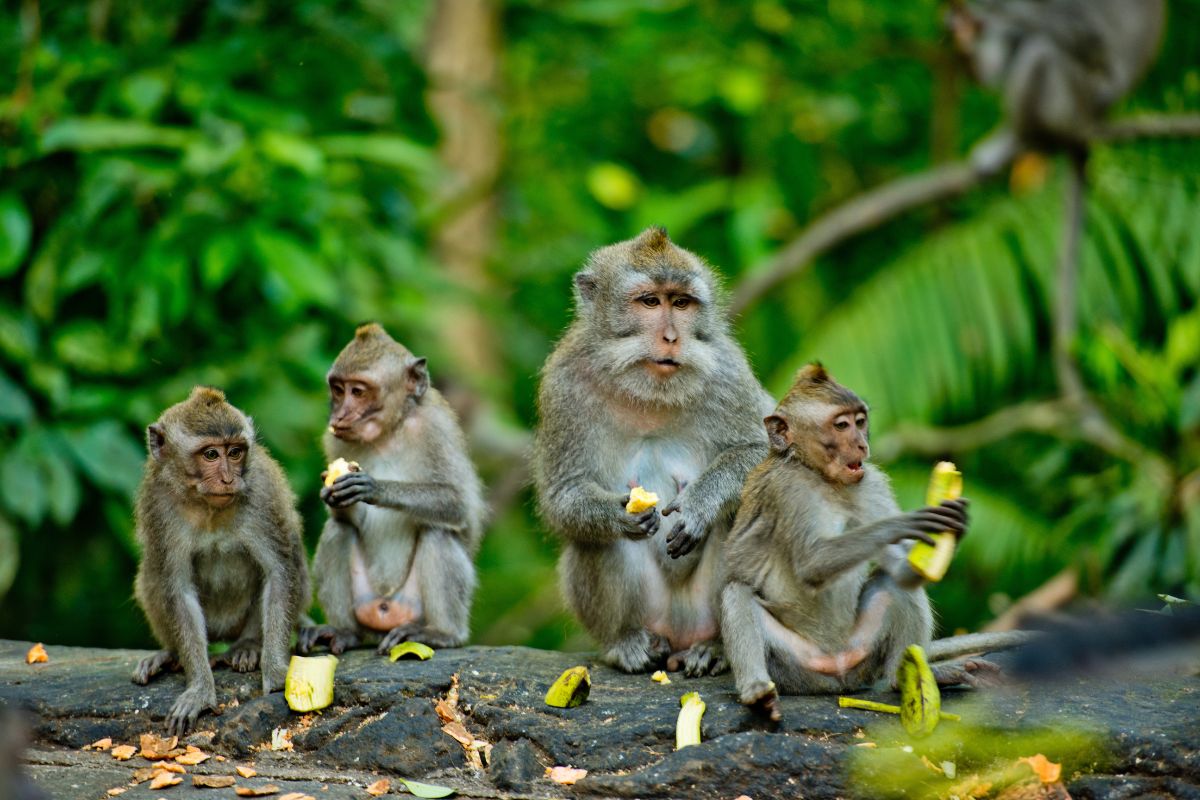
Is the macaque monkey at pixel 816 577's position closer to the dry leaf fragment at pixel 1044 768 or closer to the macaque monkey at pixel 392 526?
the dry leaf fragment at pixel 1044 768

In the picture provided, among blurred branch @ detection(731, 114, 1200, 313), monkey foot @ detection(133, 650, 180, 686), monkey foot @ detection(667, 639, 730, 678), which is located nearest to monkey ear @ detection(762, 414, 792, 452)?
Answer: monkey foot @ detection(667, 639, 730, 678)

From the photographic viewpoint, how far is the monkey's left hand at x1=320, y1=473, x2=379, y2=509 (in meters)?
6.00

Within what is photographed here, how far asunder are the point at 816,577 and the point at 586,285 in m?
1.91

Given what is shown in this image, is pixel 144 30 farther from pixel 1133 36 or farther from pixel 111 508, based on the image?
pixel 1133 36

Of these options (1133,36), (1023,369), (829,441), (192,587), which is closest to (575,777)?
(829,441)

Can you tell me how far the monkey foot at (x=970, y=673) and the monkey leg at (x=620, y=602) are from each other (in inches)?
50.5

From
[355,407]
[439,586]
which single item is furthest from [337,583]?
[355,407]

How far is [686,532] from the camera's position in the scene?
223 inches

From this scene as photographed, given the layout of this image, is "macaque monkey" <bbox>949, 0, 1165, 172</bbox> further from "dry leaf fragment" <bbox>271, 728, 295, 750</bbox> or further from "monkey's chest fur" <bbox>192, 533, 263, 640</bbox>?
"dry leaf fragment" <bbox>271, 728, 295, 750</bbox>

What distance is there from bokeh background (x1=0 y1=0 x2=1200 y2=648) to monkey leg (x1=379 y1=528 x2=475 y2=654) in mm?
716

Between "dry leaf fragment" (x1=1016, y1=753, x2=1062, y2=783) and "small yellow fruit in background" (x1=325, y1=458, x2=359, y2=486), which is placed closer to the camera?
"dry leaf fragment" (x1=1016, y1=753, x2=1062, y2=783)

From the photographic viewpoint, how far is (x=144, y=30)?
8383 mm

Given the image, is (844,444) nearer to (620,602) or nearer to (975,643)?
(975,643)

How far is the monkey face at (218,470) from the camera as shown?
5.70 m
